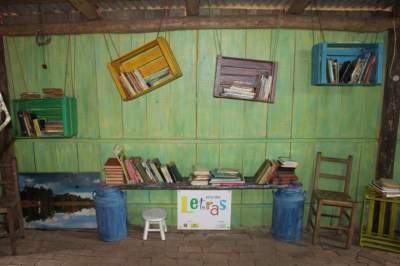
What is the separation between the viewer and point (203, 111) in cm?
343

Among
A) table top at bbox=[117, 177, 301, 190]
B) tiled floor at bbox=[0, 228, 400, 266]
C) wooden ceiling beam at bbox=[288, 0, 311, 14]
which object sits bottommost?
tiled floor at bbox=[0, 228, 400, 266]

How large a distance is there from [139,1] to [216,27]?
3.04 feet

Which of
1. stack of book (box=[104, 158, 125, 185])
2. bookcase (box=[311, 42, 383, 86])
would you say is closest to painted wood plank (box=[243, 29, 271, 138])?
bookcase (box=[311, 42, 383, 86])

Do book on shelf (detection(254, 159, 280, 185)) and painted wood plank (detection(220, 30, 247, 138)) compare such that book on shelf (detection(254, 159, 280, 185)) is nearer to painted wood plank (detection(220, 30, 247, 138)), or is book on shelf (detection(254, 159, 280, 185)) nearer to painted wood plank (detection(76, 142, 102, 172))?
painted wood plank (detection(220, 30, 247, 138))

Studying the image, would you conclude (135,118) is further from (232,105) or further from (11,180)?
(11,180)

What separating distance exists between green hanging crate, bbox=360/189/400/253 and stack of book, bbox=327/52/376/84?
1.33 metres

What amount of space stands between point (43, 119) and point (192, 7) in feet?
7.23

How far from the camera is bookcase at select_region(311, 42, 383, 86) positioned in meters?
3.00

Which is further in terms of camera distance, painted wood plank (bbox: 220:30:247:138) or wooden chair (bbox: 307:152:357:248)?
painted wood plank (bbox: 220:30:247:138)

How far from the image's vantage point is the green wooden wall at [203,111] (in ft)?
10.9

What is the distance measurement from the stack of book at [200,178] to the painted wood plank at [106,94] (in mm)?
1096

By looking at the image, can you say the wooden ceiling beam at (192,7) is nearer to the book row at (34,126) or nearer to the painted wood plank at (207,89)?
the painted wood plank at (207,89)

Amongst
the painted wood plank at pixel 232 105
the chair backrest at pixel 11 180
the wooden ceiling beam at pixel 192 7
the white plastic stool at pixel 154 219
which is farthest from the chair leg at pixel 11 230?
the wooden ceiling beam at pixel 192 7

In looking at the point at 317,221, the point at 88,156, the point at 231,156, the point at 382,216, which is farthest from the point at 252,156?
the point at 88,156
